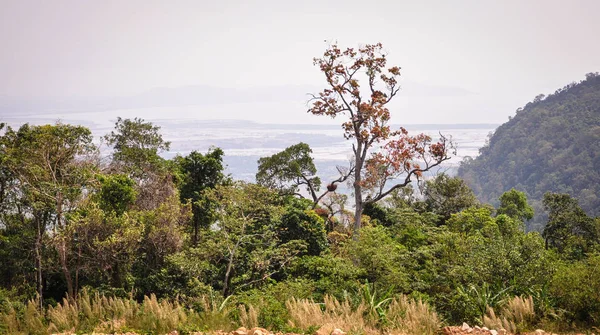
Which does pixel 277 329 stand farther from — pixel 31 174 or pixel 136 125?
pixel 136 125

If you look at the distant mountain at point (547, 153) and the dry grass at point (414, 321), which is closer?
the dry grass at point (414, 321)

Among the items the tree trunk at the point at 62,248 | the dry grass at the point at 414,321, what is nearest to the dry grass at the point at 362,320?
the dry grass at the point at 414,321

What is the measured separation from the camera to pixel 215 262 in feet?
32.8

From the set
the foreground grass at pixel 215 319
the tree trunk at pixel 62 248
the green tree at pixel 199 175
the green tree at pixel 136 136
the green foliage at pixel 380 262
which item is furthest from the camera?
the green tree at pixel 136 136

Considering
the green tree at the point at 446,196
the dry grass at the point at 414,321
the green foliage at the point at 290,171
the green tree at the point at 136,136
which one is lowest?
the green tree at the point at 446,196

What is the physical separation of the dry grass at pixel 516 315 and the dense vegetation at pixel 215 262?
0.03 metres

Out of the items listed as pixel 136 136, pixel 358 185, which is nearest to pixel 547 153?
pixel 358 185

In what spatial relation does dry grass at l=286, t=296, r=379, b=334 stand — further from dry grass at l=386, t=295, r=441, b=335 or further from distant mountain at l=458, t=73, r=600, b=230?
distant mountain at l=458, t=73, r=600, b=230

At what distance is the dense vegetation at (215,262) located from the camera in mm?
6238

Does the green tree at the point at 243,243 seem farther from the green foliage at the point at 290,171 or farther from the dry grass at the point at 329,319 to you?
the green foliage at the point at 290,171

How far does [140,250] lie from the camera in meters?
10.5

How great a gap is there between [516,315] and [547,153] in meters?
54.8

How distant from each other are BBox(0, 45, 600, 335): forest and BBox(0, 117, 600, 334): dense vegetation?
1.3 inches

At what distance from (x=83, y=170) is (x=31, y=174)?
1225 millimetres
